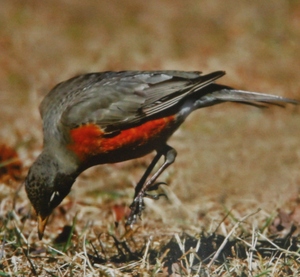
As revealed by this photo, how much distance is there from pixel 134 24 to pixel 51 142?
17.3 feet

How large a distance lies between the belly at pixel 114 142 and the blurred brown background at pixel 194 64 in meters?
0.86

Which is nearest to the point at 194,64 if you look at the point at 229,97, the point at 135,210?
the point at 229,97

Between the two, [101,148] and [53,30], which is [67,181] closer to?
[101,148]

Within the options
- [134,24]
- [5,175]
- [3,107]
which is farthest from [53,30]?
[5,175]

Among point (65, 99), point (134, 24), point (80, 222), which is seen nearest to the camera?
point (65, 99)

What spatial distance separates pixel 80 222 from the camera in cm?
587

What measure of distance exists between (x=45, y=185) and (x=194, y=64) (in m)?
4.57

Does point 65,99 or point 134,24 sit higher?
point 134,24

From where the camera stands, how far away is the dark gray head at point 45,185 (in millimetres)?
4902

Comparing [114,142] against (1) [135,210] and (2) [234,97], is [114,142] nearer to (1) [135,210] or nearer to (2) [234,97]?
(1) [135,210]

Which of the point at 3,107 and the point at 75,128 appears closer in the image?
the point at 75,128

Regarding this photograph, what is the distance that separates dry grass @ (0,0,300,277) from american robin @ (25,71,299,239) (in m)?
0.35

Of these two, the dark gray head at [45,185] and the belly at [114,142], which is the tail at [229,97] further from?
the dark gray head at [45,185]

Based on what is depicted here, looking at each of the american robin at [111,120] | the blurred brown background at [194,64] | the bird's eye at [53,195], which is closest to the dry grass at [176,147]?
the blurred brown background at [194,64]
